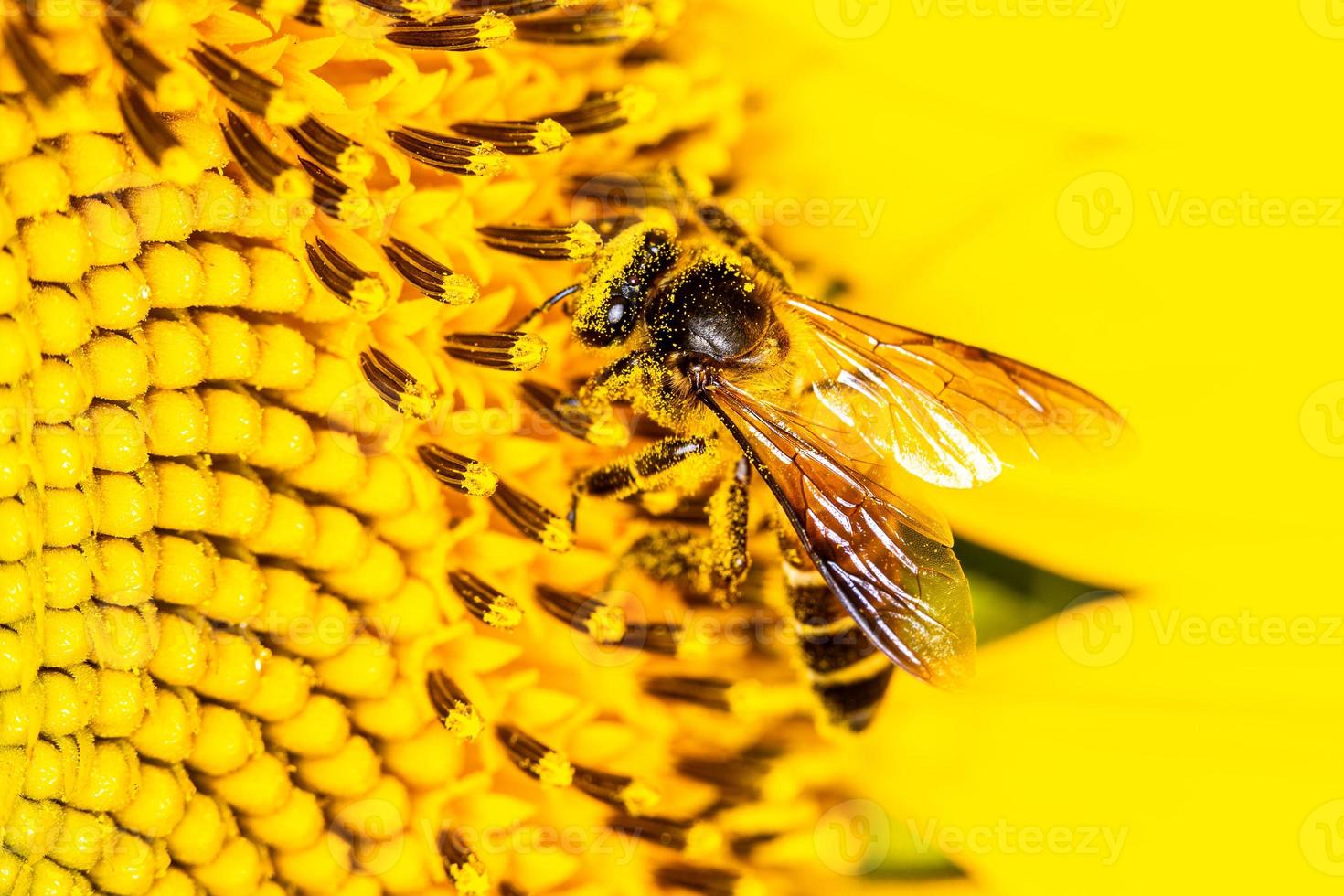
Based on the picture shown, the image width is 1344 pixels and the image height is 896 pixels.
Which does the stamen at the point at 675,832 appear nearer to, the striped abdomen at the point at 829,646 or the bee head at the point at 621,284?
the striped abdomen at the point at 829,646

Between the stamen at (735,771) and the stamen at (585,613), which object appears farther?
the stamen at (735,771)

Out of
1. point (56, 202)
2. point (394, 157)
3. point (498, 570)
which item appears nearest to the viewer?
point (56, 202)

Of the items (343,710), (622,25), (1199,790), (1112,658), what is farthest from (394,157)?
(1199,790)

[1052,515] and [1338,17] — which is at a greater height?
[1338,17]

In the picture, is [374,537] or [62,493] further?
[374,537]

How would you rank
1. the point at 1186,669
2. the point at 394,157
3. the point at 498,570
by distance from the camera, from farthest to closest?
the point at 1186,669
the point at 498,570
the point at 394,157

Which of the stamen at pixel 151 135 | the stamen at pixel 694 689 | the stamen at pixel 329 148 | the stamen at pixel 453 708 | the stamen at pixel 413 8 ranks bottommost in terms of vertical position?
the stamen at pixel 453 708

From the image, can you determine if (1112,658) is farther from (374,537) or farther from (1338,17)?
(374,537)

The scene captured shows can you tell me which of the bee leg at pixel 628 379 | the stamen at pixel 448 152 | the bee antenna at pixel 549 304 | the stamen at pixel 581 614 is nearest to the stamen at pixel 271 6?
the stamen at pixel 448 152
